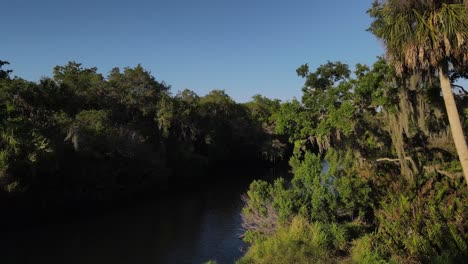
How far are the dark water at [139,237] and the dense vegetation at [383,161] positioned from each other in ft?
12.5

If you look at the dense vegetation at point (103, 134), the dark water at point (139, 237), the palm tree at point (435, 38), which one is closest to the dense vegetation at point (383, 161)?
the palm tree at point (435, 38)

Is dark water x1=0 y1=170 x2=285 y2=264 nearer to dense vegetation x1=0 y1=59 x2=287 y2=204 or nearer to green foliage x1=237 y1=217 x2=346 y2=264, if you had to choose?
dense vegetation x1=0 y1=59 x2=287 y2=204

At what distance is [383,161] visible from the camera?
15156mm

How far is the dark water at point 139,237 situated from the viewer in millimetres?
16234

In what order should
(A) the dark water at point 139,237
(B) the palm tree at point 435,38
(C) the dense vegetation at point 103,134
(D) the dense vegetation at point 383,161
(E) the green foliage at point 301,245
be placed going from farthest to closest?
1. (C) the dense vegetation at point 103,134
2. (A) the dark water at point 139,237
3. (E) the green foliage at point 301,245
4. (D) the dense vegetation at point 383,161
5. (B) the palm tree at point 435,38

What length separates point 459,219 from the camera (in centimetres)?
950

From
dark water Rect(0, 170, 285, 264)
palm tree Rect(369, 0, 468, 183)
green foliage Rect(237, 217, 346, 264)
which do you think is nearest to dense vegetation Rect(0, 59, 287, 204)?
dark water Rect(0, 170, 285, 264)

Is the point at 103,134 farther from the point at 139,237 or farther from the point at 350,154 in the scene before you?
the point at 350,154

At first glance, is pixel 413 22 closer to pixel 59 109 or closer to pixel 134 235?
pixel 134 235

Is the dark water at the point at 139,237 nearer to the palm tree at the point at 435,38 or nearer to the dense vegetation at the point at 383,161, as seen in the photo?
the dense vegetation at the point at 383,161

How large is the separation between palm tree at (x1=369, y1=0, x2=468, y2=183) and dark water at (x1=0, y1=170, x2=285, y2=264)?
32.6 ft

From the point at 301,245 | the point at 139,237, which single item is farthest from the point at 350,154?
the point at 139,237

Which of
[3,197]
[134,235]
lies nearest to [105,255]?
[134,235]

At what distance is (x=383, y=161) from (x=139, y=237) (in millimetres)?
12257
